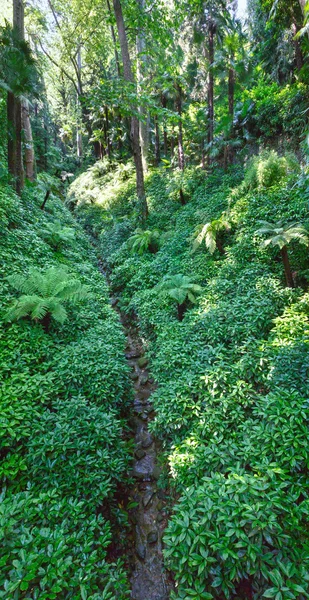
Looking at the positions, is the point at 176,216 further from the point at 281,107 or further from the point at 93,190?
the point at 93,190

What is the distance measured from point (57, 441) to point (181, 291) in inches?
133

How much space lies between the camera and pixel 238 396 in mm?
3434

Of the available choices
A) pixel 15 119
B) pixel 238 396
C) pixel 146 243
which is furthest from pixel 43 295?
pixel 15 119

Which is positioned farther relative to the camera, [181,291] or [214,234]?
[214,234]

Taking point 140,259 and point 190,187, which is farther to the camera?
point 190,187

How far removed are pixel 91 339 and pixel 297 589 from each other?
149 inches

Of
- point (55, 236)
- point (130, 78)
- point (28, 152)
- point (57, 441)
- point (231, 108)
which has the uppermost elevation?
point (130, 78)

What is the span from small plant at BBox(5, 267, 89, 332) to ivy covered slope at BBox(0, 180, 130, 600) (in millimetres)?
16

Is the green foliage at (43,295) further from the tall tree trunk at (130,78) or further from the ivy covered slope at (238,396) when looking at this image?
the tall tree trunk at (130,78)

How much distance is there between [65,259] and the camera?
314 inches

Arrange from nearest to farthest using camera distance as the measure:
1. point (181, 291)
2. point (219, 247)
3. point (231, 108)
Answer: point (181, 291)
point (219, 247)
point (231, 108)

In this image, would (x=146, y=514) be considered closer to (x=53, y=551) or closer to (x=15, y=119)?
(x=53, y=551)

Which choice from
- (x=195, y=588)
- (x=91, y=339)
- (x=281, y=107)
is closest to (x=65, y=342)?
(x=91, y=339)

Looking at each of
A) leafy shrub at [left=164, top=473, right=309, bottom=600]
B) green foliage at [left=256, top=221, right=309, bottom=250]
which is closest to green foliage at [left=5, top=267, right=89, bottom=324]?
leafy shrub at [left=164, top=473, right=309, bottom=600]
